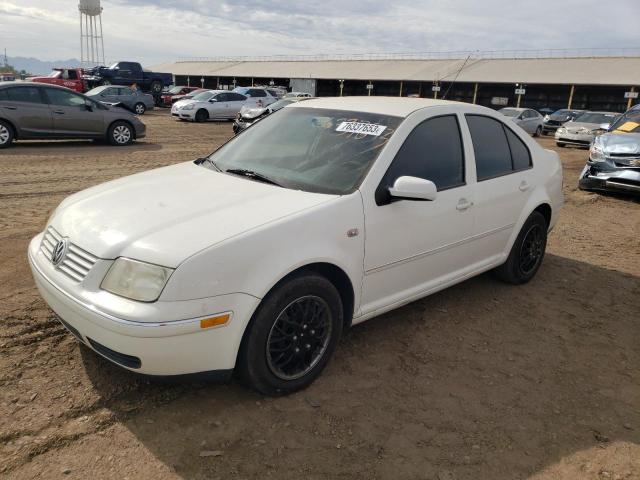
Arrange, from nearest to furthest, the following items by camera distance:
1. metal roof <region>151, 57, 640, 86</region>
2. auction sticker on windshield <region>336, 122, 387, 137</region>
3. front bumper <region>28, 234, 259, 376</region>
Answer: front bumper <region>28, 234, 259, 376</region> → auction sticker on windshield <region>336, 122, 387, 137</region> → metal roof <region>151, 57, 640, 86</region>

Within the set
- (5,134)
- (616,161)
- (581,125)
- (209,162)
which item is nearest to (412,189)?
(209,162)

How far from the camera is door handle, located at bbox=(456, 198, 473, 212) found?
3.84 m

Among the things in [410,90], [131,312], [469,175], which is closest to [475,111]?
[469,175]

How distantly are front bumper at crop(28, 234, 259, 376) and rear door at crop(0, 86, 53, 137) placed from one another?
10351mm

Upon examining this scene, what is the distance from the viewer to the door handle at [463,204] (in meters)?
3.84

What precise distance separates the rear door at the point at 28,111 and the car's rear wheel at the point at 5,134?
0.51 ft

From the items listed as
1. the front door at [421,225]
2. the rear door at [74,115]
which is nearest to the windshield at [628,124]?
the front door at [421,225]

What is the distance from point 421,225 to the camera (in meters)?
3.55

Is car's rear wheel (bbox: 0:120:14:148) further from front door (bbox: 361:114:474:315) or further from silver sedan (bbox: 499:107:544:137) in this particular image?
silver sedan (bbox: 499:107:544:137)

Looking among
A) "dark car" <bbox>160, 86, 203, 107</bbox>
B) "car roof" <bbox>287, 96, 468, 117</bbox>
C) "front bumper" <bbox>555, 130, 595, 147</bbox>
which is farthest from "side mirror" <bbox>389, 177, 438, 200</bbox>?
"dark car" <bbox>160, 86, 203, 107</bbox>

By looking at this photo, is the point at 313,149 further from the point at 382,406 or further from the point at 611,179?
the point at 611,179

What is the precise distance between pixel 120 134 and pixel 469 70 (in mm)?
40108

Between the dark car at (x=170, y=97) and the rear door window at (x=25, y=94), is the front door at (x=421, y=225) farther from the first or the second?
the dark car at (x=170, y=97)

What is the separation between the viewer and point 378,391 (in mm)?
3158
